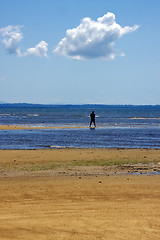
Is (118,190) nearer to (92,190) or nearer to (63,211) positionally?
(92,190)

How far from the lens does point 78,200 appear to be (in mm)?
9766

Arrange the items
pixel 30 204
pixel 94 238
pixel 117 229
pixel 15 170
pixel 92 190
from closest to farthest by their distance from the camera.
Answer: pixel 94 238 → pixel 117 229 → pixel 30 204 → pixel 92 190 → pixel 15 170

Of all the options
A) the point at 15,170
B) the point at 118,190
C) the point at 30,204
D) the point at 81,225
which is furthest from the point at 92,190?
the point at 15,170

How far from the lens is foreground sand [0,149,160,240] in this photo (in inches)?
295

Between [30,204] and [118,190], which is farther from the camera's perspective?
[118,190]

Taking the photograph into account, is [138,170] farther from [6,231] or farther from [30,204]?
[6,231]

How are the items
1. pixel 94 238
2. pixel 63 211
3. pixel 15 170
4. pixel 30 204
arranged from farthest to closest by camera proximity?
pixel 15 170 < pixel 30 204 < pixel 63 211 < pixel 94 238

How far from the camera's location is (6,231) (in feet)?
24.3

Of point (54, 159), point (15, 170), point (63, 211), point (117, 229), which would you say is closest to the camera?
point (117, 229)

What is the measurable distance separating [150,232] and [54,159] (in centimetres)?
1068

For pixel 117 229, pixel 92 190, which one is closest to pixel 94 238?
pixel 117 229

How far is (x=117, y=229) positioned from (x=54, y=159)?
10.4 metres

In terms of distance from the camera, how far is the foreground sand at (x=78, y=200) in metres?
7.49

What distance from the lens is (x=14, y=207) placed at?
9.05 metres
